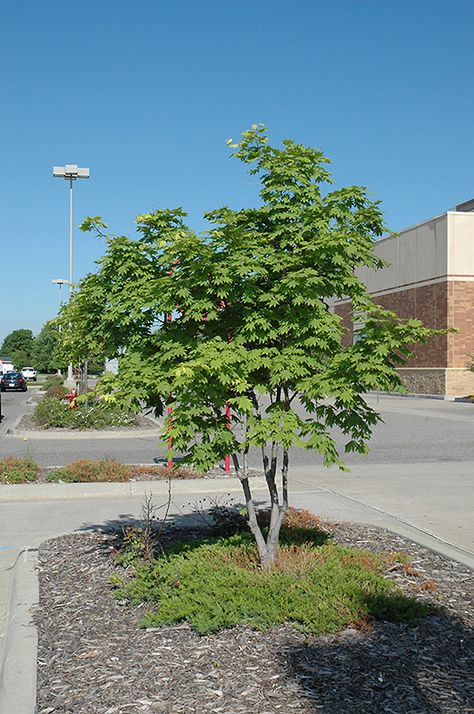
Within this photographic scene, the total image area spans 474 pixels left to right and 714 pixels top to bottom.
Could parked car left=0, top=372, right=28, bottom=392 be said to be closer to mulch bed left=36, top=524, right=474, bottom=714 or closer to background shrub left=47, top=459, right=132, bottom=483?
background shrub left=47, top=459, right=132, bottom=483

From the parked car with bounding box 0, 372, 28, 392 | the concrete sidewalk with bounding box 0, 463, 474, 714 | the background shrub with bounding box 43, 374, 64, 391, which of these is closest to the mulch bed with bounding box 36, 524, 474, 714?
the concrete sidewalk with bounding box 0, 463, 474, 714

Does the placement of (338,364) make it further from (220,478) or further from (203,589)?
(220,478)

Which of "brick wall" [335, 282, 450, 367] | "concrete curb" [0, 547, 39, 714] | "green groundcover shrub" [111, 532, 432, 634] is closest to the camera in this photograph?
"concrete curb" [0, 547, 39, 714]

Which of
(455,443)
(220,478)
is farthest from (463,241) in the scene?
(220,478)

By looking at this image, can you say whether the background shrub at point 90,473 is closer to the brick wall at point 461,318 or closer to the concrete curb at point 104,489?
the concrete curb at point 104,489

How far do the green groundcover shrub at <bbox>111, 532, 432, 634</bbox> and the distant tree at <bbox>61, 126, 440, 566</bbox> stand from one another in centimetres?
37

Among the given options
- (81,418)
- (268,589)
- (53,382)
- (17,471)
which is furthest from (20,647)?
(53,382)

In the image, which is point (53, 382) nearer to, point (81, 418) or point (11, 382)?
point (11, 382)

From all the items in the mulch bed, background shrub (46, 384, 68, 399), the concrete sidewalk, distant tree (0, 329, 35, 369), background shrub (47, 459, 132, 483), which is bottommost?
the concrete sidewalk

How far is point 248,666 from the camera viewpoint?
4520mm

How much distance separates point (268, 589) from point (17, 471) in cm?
725

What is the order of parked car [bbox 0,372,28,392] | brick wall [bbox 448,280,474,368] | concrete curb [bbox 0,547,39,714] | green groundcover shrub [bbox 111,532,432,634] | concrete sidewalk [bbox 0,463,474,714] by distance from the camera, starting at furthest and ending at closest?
parked car [bbox 0,372,28,392]
brick wall [bbox 448,280,474,368]
concrete sidewalk [bbox 0,463,474,714]
green groundcover shrub [bbox 111,532,432,634]
concrete curb [bbox 0,547,39,714]

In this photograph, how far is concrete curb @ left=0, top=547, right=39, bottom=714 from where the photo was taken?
4.20m

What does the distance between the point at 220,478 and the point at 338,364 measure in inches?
274
